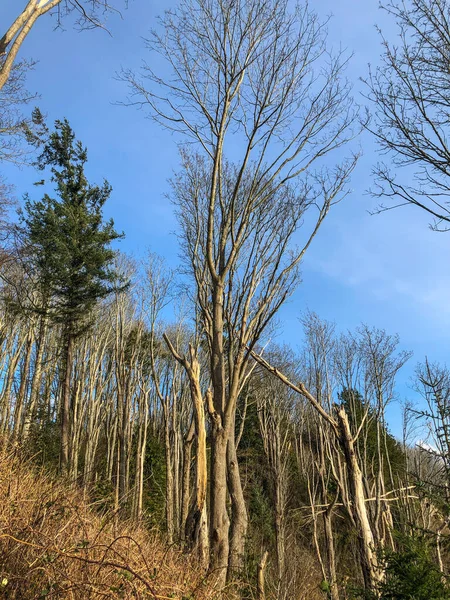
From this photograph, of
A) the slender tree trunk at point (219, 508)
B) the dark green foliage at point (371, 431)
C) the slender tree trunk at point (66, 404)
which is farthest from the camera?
the dark green foliage at point (371, 431)

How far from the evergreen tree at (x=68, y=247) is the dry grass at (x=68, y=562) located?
9.11m

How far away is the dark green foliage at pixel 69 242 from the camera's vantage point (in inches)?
527

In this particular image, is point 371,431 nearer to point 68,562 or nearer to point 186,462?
point 186,462

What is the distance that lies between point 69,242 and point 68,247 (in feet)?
0.91

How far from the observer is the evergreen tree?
13.4m

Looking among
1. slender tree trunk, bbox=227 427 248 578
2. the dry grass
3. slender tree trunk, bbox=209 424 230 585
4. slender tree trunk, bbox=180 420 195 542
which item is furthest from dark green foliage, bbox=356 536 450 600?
slender tree trunk, bbox=180 420 195 542

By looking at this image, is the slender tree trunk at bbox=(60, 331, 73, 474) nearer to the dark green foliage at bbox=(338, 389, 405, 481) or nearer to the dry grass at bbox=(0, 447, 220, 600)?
the dry grass at bbox=(0, 447, 220, 600)

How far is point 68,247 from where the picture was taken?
13695 millimetres

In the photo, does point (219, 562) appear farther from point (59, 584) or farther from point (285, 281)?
point (285, 281)

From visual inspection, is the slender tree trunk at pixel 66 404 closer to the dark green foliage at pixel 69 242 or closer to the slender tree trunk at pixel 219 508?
the dark green foliage at pixel 69 242

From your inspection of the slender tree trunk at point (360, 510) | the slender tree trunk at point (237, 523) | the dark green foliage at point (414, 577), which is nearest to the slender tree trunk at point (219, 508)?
the slender tree trunk at point (237, 523)

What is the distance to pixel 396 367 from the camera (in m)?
15.2

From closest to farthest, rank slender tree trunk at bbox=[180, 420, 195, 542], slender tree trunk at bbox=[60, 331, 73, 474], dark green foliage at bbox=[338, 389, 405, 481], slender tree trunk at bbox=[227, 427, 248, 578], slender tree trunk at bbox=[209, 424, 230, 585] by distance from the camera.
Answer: slender tree trunk at bbox=[209, 424, 230, 585]
slender tree trunk at bbox=[227, 427, 248, 578]
slender tree trunk at bbox=[180, 420, 195, 542]
slender tree trunk at bbox=[60, 331, 73, 474]
dark green foliage at bbox=[338, 389, 405, 481]

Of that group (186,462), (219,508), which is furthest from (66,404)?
(219,508)
